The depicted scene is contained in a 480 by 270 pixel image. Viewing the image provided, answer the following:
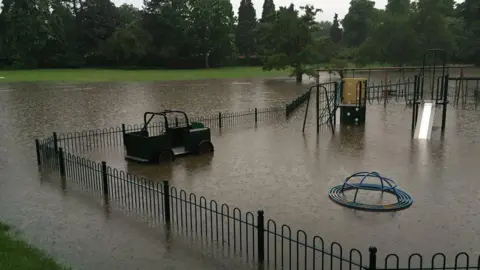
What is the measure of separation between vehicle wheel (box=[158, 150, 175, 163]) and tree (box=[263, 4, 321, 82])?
35142mm

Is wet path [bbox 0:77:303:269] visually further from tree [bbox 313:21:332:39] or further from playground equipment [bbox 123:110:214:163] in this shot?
tree [bbox 313:21:332:39]

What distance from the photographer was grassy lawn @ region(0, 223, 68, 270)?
6.97 metres

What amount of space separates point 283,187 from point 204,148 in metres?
4.71

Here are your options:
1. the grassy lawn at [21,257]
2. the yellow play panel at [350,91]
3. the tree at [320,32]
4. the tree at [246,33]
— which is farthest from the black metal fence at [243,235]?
the tree at [246,33]

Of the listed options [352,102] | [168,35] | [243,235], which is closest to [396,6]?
[168,35]

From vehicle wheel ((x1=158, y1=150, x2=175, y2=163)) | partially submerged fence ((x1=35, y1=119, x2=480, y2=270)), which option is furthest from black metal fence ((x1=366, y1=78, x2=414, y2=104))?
partially submerged fence ((x1=35, y1=119, x2=480, y2=270))

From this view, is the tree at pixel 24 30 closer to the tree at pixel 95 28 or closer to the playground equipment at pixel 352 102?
the tree at pixel 95 28

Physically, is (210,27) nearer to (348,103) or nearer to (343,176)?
(348,103)

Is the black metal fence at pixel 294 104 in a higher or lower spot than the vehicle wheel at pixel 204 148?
higher

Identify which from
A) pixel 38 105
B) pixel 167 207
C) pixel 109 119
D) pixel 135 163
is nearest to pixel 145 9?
pixel 38 105

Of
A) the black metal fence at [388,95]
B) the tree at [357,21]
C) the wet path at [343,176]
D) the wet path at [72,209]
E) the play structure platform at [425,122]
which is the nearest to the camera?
the wet path at [72,209]

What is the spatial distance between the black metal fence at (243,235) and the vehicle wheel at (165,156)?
240cm

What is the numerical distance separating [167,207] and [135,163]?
563 centimetres

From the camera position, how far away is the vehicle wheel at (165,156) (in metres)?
14.3
